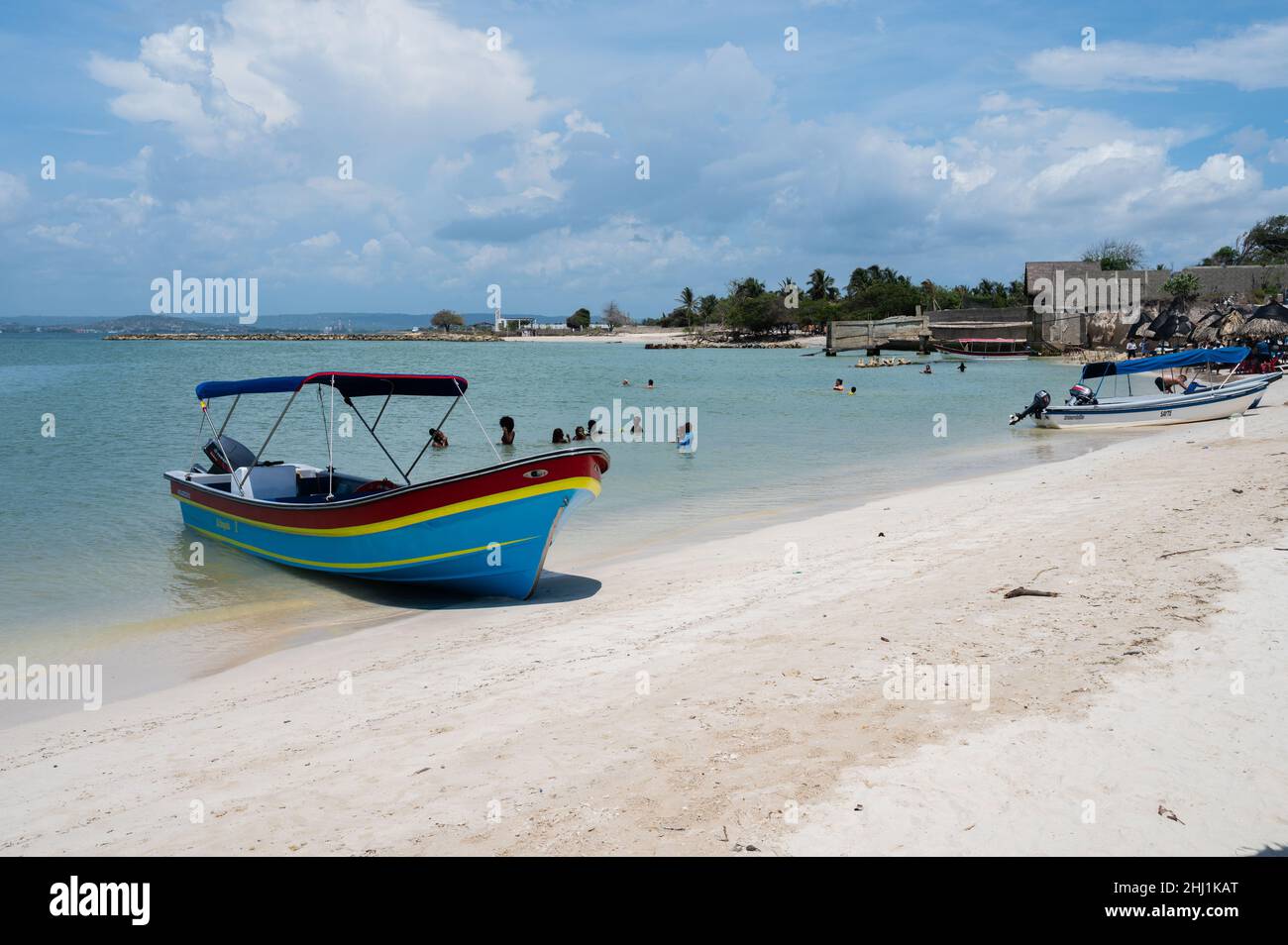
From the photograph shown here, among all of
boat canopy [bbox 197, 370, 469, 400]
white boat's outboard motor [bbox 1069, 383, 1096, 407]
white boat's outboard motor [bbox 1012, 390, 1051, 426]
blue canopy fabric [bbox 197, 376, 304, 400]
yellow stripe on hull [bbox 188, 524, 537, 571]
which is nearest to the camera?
yellow stripe on hull [bbox 188, 524, 537, 571]

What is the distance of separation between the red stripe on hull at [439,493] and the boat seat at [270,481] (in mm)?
2120

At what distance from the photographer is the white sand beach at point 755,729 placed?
377cm

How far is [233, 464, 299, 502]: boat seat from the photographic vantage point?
42.7ft

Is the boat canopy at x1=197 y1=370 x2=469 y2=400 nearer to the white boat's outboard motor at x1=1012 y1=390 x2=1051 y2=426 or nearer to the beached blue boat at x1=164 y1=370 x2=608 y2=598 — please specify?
the beached blue boat at x1=164 y1=370 x2=608 y2=598

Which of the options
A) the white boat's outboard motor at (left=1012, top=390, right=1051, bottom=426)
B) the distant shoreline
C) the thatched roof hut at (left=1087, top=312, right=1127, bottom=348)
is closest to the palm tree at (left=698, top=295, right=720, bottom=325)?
the distant shoreline

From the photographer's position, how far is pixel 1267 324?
51.3 m

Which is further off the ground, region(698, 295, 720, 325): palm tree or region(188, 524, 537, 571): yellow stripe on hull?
region(698, 295, 720, 325): palm tree

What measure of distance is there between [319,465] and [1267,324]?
54.7 m

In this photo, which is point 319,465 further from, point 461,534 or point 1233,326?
point 1233,326

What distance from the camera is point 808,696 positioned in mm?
5234

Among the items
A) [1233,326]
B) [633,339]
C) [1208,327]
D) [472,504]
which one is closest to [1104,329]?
[1208,327]

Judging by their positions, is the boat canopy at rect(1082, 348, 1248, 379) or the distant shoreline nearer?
the boat canopy at rect(1082, 348, 1248, 379)

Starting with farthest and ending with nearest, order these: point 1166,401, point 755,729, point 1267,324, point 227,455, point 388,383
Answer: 1. point 1267,324
2. point 1166,401
3. point 227,455
4. point 388,383
5. point 755,729

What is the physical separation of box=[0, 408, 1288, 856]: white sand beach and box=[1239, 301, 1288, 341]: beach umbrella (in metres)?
52.1
